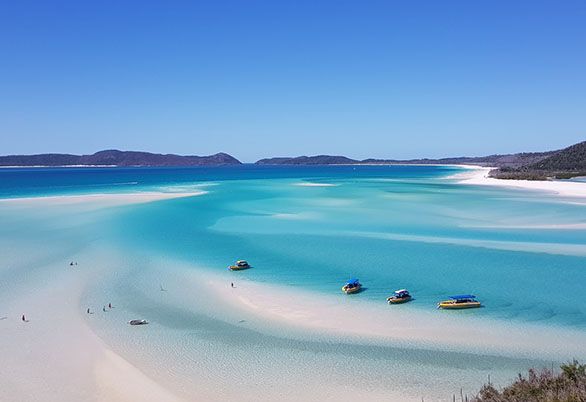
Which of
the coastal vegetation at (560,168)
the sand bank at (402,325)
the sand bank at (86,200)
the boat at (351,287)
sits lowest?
the sand bank at (402,325)

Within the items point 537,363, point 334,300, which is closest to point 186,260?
point 334,300

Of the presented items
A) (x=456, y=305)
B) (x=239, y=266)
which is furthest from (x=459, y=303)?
(x=239, y=266)

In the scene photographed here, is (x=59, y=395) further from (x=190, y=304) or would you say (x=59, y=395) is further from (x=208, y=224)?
(x=208, y=224)

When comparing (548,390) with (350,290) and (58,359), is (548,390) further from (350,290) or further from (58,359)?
(58,359)

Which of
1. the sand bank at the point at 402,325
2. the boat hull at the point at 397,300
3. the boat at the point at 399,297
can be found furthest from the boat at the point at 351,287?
the boat hull at the point at 397,300

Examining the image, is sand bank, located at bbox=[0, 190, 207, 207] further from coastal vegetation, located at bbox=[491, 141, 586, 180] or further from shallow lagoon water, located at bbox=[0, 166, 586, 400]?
coastal vegetation, located at bbox=[491, 141, 586, 180]

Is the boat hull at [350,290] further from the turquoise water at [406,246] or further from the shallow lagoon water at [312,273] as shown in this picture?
the turquoise water at [406,246]

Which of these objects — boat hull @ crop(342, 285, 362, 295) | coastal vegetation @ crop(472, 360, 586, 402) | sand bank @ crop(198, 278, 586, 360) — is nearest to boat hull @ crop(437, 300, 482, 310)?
sand bank @ crop(198, 278, 586, 360)
